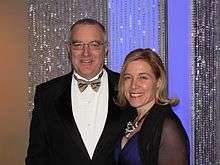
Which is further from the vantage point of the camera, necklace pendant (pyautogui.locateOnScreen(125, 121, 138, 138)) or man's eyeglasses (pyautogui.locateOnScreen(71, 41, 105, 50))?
man's eyeglasses (pyautogui.locateOnScreen(71, 41, 105, 50))

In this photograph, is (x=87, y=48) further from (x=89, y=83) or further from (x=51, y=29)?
(x=51, y=29)

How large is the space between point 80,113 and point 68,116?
0.27 feet

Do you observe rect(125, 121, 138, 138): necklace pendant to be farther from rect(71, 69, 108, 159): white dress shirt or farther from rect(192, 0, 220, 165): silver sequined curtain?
rect(192, 0, 220, 165): silver sequined curtain

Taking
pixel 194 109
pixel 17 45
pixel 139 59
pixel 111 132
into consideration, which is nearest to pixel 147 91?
pixel 139 59

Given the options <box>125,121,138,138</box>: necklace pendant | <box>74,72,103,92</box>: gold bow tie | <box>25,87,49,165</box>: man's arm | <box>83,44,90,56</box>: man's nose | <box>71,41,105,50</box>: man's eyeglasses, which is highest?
<box>71,41,105,50</box>: man's eyeglasses

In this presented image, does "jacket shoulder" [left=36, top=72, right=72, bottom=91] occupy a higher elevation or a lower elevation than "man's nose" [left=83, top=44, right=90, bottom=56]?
lower

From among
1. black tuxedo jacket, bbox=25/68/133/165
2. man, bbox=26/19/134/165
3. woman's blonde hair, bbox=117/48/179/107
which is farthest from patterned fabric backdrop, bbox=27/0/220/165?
woman's blonde hair, bbox=117/48/179/107

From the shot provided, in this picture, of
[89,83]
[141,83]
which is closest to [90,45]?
[89,83]

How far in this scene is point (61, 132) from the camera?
1.84 m

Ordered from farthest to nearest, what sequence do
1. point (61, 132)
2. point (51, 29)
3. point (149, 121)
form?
point (51, 29)
point (61, 132)
point (149, 121)

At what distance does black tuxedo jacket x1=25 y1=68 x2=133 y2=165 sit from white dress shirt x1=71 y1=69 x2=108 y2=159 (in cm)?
4

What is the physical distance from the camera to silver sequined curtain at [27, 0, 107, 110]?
2424 millimetres

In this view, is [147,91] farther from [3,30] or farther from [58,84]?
[3,30]

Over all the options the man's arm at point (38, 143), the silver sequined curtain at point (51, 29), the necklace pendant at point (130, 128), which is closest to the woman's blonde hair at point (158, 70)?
the necklace pendant at point (130, 128)
